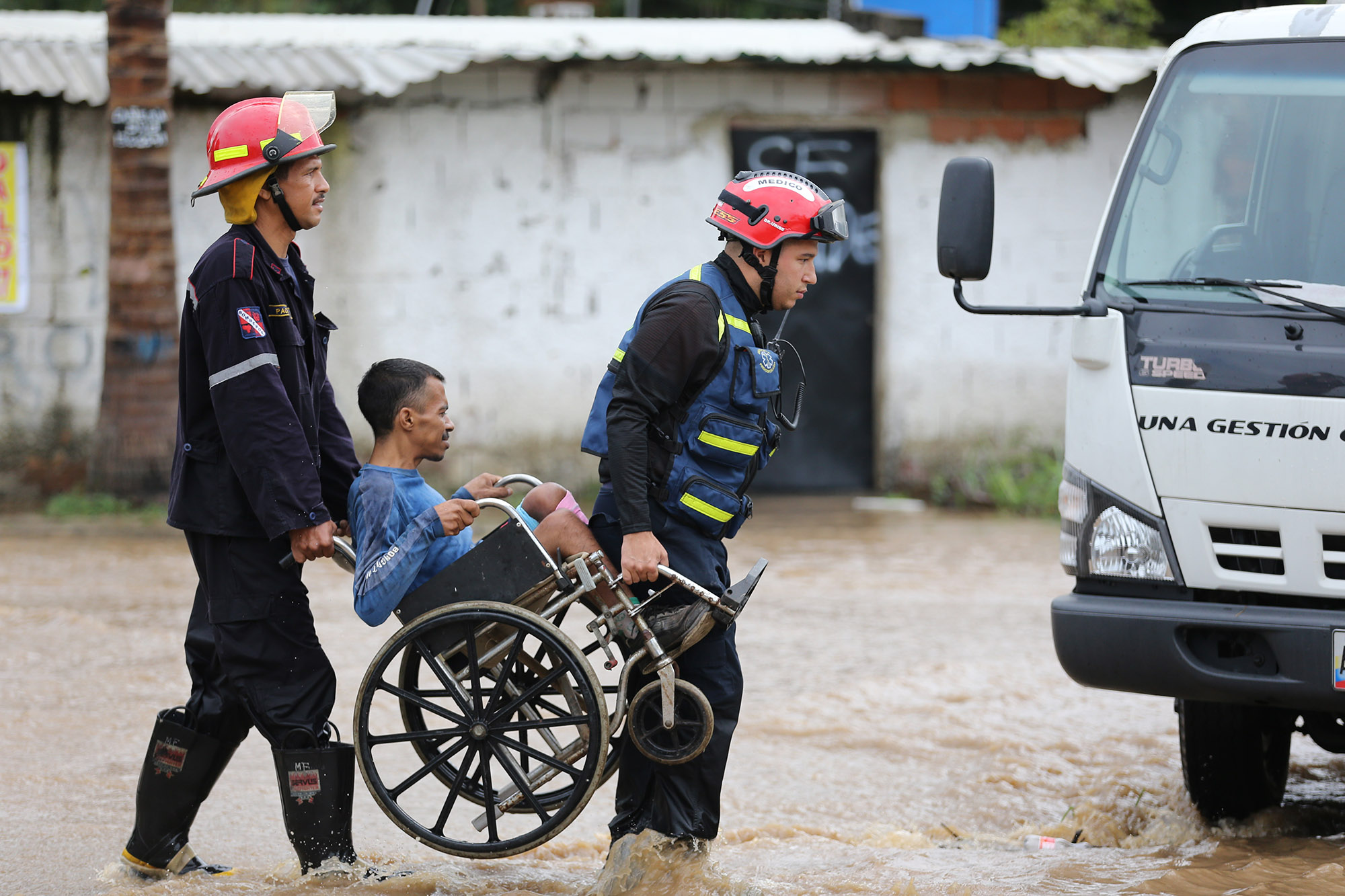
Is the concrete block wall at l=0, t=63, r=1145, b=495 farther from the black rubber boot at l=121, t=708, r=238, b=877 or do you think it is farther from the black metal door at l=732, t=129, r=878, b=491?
the black rubber boot at l=121, t=708, r=238, b=877

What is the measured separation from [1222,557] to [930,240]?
755cm

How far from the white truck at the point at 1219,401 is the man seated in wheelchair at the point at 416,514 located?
131cm

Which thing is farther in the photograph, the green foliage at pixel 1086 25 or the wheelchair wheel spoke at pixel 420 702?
the green foliage at pixel 1086 25

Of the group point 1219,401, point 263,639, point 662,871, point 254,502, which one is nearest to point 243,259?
point 254,502

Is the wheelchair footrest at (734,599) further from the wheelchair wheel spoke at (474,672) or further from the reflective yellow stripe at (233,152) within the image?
the reflective yellow stripe at (233,152)

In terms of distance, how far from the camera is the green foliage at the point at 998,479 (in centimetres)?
1099

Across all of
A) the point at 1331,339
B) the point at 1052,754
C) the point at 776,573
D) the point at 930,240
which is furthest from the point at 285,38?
Result: the point at 1331,339

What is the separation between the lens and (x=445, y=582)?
3.68 meters

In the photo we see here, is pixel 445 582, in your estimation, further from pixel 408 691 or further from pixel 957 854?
pixel 957 854

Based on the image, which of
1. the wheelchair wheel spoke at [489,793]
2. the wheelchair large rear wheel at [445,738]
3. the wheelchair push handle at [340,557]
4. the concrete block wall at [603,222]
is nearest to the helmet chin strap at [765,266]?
the wheelchair large rear wheel at [445,738]

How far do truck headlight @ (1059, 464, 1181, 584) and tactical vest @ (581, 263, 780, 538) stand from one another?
1.04 meters

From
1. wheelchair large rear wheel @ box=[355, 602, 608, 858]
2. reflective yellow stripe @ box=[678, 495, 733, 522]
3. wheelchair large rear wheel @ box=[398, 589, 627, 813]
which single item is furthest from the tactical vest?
wheelchair large rear wheel @ box=[355, 602, 608, 858]

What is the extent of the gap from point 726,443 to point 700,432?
0.07m

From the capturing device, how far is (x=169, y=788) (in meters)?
3.92
